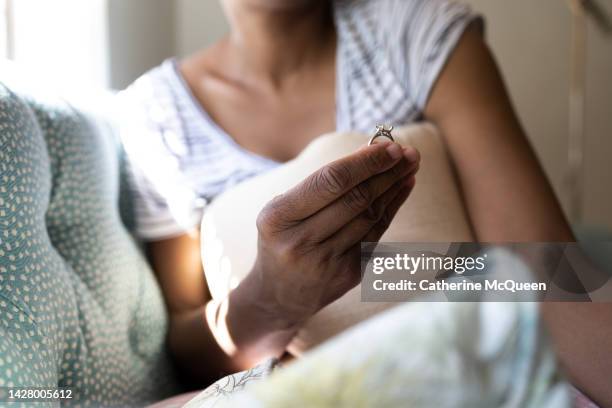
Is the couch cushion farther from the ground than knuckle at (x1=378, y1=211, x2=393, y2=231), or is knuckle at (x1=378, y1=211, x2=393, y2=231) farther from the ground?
knuckle at (x1=378, y1=211, x2=393, y2=231)

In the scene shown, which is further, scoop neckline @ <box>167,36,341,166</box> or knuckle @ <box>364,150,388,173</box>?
scoop neckline @ <box>167,36,341,166</box>

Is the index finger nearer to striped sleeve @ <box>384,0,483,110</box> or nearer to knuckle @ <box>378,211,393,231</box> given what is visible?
knuckle @ <box>378,211,393,231</box>

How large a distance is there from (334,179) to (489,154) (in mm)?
322

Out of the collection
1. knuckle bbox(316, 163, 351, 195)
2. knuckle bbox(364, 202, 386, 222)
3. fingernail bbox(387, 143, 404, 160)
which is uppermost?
fingernail bbox(387, 143, 404, 160)

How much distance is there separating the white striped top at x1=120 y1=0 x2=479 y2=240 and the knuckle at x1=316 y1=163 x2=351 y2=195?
290 millimetres

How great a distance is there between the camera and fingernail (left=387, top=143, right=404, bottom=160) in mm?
437

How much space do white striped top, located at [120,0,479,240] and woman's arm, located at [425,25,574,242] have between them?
0.09 feet

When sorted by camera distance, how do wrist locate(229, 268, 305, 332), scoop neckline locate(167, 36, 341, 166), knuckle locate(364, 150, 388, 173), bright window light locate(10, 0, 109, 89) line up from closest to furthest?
knuckle locate(364, 150, 388, 173)
wrist locate(229, 268, 305, 332)
scoop neckline locate(167, 36, 341, 166)
bright window light locate(10, 0, 109, 89)

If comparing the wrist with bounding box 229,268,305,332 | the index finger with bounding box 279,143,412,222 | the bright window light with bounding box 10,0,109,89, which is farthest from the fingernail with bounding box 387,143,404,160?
the bright window light with bounding box 10,0,109,89

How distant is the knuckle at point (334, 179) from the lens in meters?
0.44

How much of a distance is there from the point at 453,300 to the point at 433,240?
8.7 inches

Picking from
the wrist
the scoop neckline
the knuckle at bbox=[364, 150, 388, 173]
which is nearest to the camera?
the knuckle at bbox=[364, 150, 388, 173]

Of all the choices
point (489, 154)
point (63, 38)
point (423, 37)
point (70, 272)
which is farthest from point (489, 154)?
point (63, 38)

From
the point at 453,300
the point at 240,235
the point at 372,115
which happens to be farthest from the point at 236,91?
the point at 453,300
